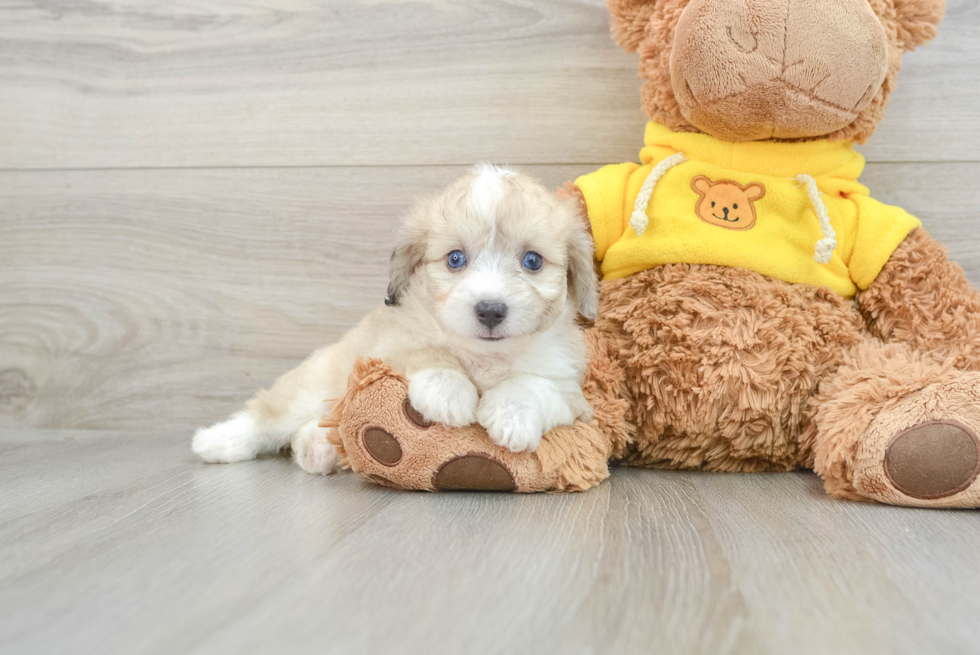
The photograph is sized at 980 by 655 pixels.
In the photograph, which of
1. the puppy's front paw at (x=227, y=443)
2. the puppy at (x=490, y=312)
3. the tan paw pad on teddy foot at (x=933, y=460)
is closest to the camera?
the tan paw pad on teddy foot at (x=933, y=460)

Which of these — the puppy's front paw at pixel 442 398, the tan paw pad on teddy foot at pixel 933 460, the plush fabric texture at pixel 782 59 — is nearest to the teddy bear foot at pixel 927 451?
the tan paw pad on teddy foot at pixel 933 460

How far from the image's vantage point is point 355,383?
138cm

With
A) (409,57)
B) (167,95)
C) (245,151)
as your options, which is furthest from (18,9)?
(409,57)

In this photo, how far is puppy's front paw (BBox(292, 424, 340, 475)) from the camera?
1.63m

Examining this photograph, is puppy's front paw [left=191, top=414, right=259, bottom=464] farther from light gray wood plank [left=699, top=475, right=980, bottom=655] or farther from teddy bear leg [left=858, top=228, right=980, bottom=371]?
teddy bear leg [left=858, top=228, right=980, bottom=371]

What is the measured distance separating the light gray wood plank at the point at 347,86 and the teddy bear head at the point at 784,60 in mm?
380

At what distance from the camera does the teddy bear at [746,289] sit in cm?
137

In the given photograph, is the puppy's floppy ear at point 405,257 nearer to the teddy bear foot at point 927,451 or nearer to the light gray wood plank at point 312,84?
the light gray wood plank at point 312,84

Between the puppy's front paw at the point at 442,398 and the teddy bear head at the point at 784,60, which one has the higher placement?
the teddy bear head at the point at 784,60

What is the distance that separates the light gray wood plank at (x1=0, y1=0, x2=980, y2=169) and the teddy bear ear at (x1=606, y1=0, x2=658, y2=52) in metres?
0.28

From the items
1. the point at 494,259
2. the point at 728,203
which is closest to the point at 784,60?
the point at 728,203

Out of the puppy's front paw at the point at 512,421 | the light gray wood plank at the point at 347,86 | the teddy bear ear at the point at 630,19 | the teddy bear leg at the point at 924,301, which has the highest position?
the teddy bear ear at the point at 630,19

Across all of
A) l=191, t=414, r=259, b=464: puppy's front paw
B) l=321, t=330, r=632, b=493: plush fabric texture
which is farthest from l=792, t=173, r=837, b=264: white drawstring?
l=191, t=414, r=259, b=464: puppy's front paw

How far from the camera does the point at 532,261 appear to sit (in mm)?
1430
